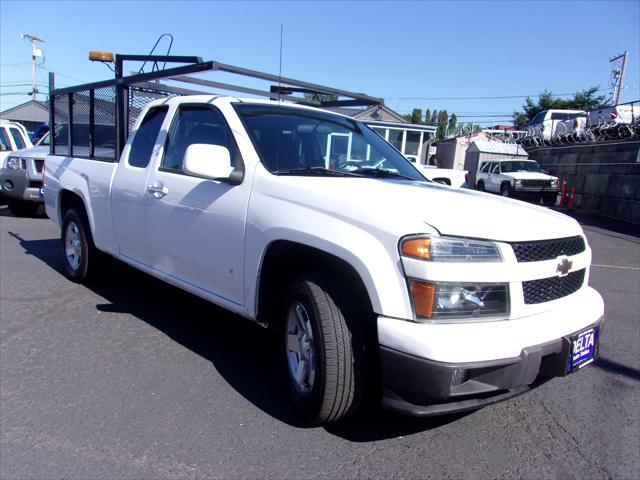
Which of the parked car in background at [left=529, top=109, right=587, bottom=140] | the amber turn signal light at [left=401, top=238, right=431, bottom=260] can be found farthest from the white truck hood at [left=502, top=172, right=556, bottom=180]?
the amber turn signal light at [left=401, top=238, right=431, bottom=260]

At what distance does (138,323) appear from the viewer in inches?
176

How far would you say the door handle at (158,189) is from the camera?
3842mm

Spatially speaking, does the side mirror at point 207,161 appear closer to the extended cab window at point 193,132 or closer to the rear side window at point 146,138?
Result: the extended cab window at point 193,132

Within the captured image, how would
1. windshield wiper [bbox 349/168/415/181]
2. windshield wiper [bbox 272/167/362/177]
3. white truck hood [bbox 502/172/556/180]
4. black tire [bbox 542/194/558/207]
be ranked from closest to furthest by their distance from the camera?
1. windshield wiper [bbox 272/167/362/177]
2. windshield wiper [bbox 349/168/415/181]
3. white truck hood [bbox 502/172/556/180]
4. black tire [bbox 542/194/558/207]

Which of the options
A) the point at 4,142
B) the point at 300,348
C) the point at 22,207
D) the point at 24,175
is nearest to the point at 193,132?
the point at 300,348

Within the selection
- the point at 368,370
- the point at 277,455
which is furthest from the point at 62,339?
the point at 368,370

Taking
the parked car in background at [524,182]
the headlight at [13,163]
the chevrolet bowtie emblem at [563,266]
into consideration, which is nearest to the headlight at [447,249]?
the chevrolet bowtie emblem at [563,266]

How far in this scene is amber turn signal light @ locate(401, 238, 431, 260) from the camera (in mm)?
2314

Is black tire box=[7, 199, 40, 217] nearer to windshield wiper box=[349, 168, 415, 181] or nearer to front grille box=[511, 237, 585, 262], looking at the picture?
windshield wiper box=[349, 168, 415, 181]

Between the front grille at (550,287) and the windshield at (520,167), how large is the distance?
19.1 metres

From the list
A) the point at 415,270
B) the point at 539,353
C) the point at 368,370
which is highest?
the point at 415,270

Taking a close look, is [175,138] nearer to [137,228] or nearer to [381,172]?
[137,228]

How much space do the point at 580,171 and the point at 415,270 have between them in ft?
65.2

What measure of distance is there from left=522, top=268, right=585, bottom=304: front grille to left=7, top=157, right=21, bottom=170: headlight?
10.4m
